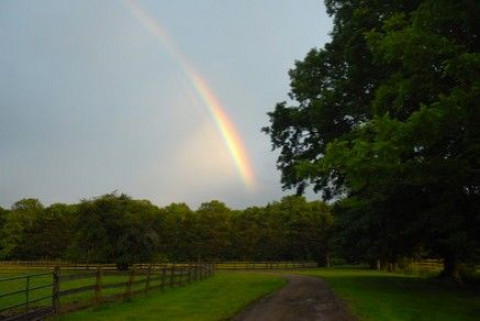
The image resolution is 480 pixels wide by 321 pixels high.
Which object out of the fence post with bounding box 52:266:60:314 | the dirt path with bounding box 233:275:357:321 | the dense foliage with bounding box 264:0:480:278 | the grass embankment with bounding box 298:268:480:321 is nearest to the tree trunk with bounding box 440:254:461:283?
the dense foliage with bounding box 264:0:480:278

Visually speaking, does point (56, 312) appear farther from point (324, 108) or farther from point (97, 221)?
point (97, 221)

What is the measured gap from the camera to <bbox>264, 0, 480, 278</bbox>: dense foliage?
14.3m

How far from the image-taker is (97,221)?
5294 cm

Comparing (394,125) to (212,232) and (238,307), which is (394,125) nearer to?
(238,307)

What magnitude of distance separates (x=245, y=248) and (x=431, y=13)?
95428 mm

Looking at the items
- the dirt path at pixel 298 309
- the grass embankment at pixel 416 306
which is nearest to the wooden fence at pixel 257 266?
the grass embankment at pixel 416 306

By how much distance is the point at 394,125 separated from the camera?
46.3 feet

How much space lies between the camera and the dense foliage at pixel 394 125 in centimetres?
1428

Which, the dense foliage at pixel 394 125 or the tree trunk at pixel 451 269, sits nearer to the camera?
the dense foliage at pixel 394 125

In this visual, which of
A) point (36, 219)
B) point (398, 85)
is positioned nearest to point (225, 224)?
point (36, 219)

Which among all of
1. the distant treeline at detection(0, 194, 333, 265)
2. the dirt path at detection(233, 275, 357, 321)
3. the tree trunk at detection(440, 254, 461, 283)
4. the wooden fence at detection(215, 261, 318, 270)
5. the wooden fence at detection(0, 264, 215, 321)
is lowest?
the dirt path at detection(233, 275, 357, 321)

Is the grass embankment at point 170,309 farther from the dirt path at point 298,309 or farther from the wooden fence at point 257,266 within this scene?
the wooden fence at point 257,266

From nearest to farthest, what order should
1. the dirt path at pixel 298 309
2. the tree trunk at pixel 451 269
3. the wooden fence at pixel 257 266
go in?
the dirt path at pixel 298 309
the tree trunk at pixel 451 269
the wooden fence at pixel 257 266

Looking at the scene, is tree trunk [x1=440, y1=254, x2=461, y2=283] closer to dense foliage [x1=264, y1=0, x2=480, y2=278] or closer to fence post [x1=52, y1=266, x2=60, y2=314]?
dense foliage [x1=264, y1=0, x2=480, y2=278]
